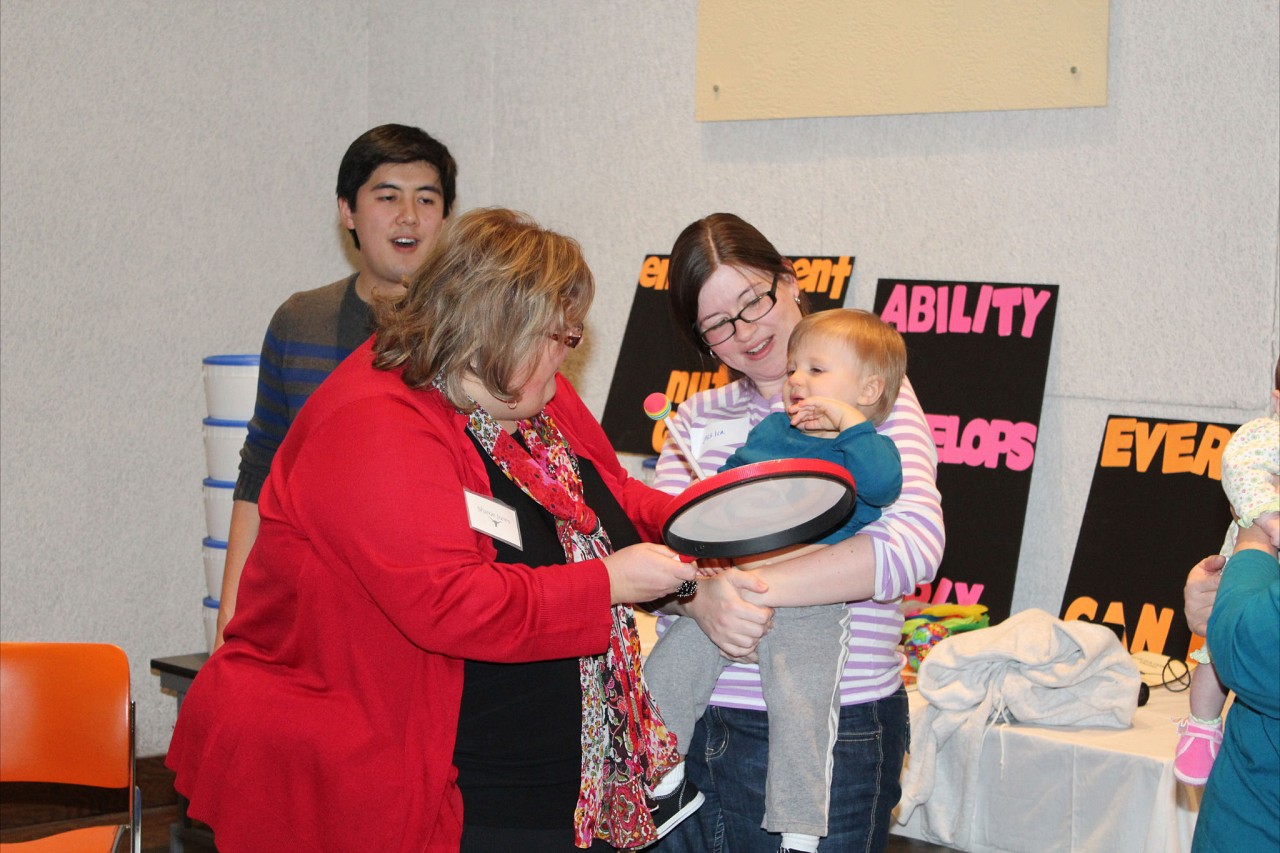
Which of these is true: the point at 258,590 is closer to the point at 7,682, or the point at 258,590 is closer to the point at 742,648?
the point at 742,648

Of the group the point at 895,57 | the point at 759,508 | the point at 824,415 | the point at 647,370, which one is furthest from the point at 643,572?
the point at 647,370

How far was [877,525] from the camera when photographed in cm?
183

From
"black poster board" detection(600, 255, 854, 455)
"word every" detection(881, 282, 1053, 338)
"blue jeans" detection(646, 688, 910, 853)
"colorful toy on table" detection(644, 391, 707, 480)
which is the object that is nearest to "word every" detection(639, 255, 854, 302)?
"word every" detection(881, 282, 1053, 338)

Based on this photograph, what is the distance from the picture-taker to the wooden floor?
4.14m

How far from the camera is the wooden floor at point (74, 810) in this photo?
13.6 ft

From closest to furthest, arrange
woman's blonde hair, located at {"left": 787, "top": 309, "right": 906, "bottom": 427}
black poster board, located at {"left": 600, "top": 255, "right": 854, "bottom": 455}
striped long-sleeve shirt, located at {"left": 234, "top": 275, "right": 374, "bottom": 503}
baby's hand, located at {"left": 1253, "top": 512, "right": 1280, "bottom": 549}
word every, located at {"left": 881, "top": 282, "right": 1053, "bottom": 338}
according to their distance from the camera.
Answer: baby's hand, located at {"left": 1253, "top": 512, "right": 1280, "bottom": 549} → woman's blonde hair, located at {"left": 787, "top": 309, "right": 906, "bottom": 427} → striped long-sleeve shirt, located at {"left": 234, "top": 275, "right": 374, "bottom": 503} → word every, located at {"left": 881, "top": 282, "right": 1053, "bottom": 338} → black poster board, located at {"left": 600, "top": 255, "right": 854, "bottom": 455}

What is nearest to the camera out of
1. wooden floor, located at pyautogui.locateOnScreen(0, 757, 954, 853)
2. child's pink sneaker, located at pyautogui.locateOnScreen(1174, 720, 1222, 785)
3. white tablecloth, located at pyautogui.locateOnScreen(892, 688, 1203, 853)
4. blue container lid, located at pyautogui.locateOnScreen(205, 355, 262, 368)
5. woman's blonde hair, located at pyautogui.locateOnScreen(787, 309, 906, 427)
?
child's pink sneaker, located at pyautogui.locateOnScreen(1174, 720, 1222, 785)

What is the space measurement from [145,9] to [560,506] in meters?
3.80

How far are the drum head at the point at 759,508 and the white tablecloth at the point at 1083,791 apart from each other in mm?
1391

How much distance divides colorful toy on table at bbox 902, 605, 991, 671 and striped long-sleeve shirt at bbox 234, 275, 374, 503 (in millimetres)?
1597

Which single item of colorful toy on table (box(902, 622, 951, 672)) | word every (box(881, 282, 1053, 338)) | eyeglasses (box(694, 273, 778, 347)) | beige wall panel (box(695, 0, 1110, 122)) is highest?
beige wall panel (box(695, 0, 1110, 122))

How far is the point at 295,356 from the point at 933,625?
1770 mm

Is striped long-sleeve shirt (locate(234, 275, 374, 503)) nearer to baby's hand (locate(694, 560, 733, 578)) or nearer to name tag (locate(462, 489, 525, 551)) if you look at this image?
baby's hand (locate(694, 560, 733, 578))

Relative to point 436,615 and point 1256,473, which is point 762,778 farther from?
point 1256,473
